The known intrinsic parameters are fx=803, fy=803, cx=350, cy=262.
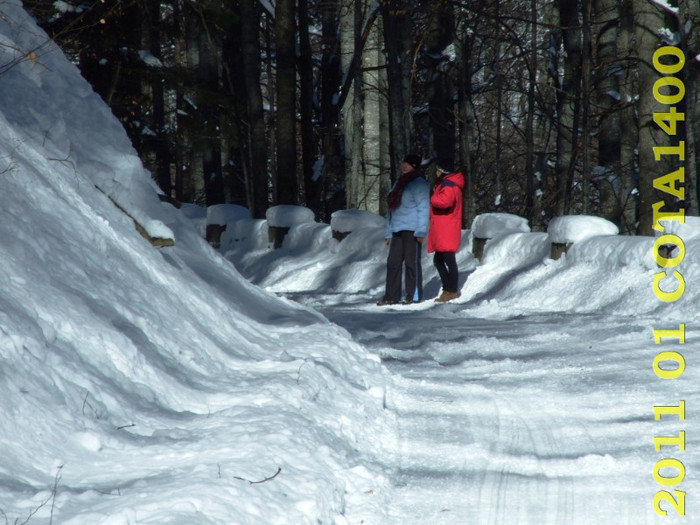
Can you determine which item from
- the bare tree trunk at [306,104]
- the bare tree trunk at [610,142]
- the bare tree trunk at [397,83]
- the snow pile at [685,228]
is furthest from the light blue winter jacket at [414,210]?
the bare tree trunk at [610,142]

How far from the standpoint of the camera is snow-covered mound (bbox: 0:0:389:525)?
7.96 ft

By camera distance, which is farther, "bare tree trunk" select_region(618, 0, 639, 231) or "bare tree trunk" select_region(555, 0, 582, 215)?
"bare tree trunk" select_region(618, 0, 639, 231)

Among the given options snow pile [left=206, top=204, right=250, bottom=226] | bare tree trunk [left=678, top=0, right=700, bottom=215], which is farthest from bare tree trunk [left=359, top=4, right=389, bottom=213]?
bare tree trunk [left=678, top=0, right=700, bottom=215]

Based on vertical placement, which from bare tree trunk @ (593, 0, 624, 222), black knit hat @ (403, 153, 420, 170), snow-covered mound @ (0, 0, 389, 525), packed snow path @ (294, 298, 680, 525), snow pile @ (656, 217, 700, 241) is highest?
bare tree trunk @ (593, 0, 624, 222)

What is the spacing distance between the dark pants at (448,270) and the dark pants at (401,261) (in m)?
0.36

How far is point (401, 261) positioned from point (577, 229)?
2.08 meters

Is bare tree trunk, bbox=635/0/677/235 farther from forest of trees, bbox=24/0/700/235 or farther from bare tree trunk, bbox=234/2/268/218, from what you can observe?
bare tree trunk, bbox=234/2/268/218

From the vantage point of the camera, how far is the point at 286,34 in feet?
48.8

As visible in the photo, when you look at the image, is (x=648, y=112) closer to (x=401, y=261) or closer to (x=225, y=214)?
(x=401, y=261)

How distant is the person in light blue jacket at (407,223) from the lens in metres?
9.20

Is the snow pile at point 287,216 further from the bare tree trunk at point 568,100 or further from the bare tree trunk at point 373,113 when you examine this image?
the bare tree trunk at point 568,100

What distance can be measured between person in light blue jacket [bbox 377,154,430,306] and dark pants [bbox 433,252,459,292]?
363 mm

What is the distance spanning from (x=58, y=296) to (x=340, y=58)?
1610cm

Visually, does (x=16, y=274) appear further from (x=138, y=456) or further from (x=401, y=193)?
(x=401, y=193)
